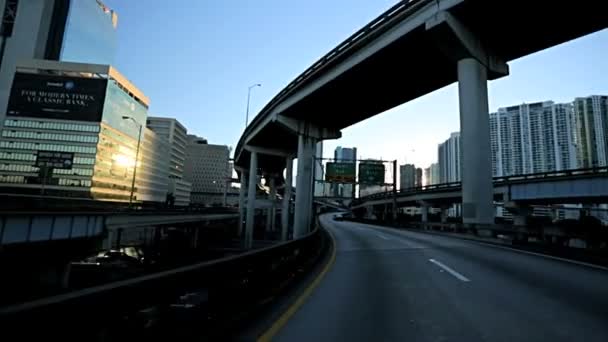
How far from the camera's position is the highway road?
3922mm

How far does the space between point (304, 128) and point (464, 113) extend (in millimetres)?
16496

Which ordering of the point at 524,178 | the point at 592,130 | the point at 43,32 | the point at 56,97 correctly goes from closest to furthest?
the point at 524,178 < the point at 592,130 < the point at 56,97 < the point at 43,32

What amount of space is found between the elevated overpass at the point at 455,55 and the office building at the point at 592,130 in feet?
202

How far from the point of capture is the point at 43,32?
105 m

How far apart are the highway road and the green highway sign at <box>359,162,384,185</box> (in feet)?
78.8

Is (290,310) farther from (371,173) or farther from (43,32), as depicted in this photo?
(43,32)

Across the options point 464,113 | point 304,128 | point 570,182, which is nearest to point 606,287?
point 464,113

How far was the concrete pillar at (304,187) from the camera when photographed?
28655mm

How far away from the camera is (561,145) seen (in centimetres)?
6425

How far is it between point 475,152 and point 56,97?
11185 cm

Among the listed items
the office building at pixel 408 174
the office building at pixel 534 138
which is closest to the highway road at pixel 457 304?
the office building at pixel 534 138

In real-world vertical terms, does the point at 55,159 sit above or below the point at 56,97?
below

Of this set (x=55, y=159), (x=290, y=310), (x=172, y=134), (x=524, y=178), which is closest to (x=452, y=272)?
(x=290, y=310)

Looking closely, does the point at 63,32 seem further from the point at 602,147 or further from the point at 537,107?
the point at 602,147
